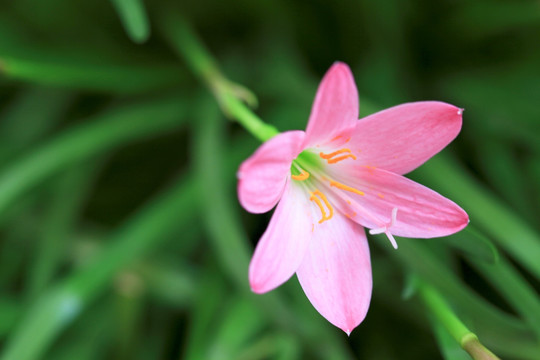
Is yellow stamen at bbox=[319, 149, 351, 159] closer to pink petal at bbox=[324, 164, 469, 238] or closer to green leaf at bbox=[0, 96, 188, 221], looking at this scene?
pink petal at bbox=[324, 164, 469, 238]

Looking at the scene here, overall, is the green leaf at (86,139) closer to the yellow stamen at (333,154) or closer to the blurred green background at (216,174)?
the blurred green background at (216,174)

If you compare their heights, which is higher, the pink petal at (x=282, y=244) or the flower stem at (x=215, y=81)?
the flower stem at (x=215, y=81)

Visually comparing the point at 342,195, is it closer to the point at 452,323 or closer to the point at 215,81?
the point at 452,323

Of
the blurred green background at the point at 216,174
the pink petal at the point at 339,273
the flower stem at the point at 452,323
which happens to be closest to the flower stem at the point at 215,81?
the blurred green background at the point at 216,174

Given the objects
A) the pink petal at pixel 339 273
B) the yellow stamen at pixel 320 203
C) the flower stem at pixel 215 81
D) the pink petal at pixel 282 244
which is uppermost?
the flower stem at pixel 215 81

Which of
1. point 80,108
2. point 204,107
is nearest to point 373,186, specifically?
point 204,107

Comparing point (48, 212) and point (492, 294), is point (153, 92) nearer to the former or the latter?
point (48, 212)

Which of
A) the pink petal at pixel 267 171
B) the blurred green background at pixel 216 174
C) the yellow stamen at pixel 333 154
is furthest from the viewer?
the blurred green background at pixel 216 174

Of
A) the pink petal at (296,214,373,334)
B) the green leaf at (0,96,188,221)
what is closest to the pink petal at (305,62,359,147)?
the pink petal at (296,214,373,334)
